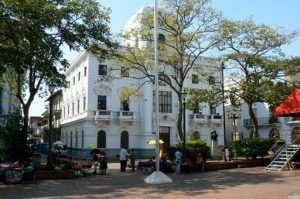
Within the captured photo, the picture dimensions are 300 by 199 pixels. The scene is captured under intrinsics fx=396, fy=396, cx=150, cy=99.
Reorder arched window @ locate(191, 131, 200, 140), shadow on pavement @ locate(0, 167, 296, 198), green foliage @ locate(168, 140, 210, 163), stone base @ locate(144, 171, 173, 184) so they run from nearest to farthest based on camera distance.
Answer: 1. shadow on pavement @ locate(0, 167, 296, 198)
2. stone base @ locate(144, 171, 173, 184)
3. green foliage @ locate(168, 140, 210, 163)
4. arched window @ locate(191, 131, 200, 140)

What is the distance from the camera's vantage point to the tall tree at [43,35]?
20078 mm

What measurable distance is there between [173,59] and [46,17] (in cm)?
997

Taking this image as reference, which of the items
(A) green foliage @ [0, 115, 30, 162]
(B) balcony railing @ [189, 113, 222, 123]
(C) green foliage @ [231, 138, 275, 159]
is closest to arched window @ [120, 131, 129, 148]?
(B) balcony railing @ [189, 113, 222, 123]

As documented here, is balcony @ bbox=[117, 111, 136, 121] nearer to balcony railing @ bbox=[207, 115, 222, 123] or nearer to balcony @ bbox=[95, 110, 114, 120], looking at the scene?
balcony @ bbox=[95, 110, 114, 120]

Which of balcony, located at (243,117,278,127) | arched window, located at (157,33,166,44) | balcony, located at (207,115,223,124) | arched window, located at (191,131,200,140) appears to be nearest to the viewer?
arched window, located at (157,33,166,44)

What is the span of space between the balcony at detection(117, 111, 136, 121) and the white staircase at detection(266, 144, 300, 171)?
84.9ft

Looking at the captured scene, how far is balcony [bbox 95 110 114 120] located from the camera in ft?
152

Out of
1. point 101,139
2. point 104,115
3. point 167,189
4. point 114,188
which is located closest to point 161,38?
point 114,188

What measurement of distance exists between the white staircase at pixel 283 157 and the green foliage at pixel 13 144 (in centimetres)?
1385

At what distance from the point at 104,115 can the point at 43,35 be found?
2650cm

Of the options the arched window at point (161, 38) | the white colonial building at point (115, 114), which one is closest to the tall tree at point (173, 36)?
the arched window at point (161, 38)

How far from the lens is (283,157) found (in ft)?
78.1

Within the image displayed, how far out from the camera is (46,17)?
2006 cm

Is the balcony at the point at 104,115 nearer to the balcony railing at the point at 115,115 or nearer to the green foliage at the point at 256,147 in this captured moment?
the balcony railing at the point at 115,115
